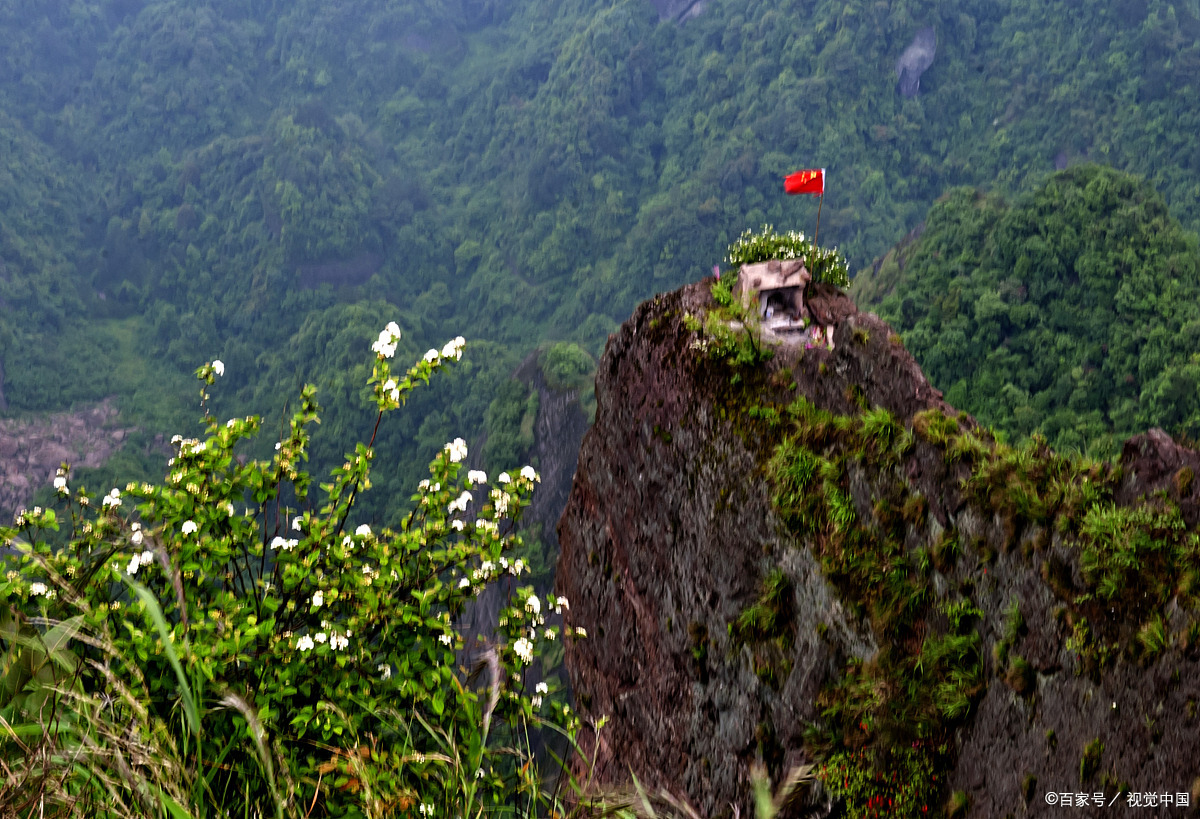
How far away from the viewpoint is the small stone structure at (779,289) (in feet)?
44.9

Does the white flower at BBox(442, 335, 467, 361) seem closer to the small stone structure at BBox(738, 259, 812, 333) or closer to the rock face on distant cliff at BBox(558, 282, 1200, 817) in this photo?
the rock face on distant cliff at BBox(558, 282, 1200, 817)

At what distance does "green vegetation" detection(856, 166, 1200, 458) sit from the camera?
3075 centimetres

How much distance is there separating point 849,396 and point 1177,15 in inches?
3918

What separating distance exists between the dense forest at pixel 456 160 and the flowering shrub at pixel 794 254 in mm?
57130

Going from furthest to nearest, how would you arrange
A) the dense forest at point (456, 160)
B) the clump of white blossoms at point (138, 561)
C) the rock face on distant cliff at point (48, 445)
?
the dense forest at point (456, 160)
the rock face on distant cliff at point (48, 445)
the clump of white blossoms at point (138, 561)

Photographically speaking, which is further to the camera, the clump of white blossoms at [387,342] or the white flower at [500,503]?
the white flower at [500,503]

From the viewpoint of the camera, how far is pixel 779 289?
1384cm

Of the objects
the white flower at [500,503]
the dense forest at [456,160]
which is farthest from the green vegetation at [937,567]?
the dense forest at [456,160]

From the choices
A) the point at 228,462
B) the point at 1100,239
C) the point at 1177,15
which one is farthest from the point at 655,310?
the point at 1177,15

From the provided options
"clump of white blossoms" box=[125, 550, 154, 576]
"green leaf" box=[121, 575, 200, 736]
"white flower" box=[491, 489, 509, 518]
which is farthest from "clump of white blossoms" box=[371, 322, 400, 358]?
"green leaf" box=[121, 575, 200, 736]

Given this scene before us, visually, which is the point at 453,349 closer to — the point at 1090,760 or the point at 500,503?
the point at 500,503

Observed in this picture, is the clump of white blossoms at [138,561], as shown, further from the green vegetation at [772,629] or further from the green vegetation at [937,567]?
the green vegetation at [772,629]

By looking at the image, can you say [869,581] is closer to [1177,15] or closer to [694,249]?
[694,249]

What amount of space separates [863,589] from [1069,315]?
30212 millimetres
